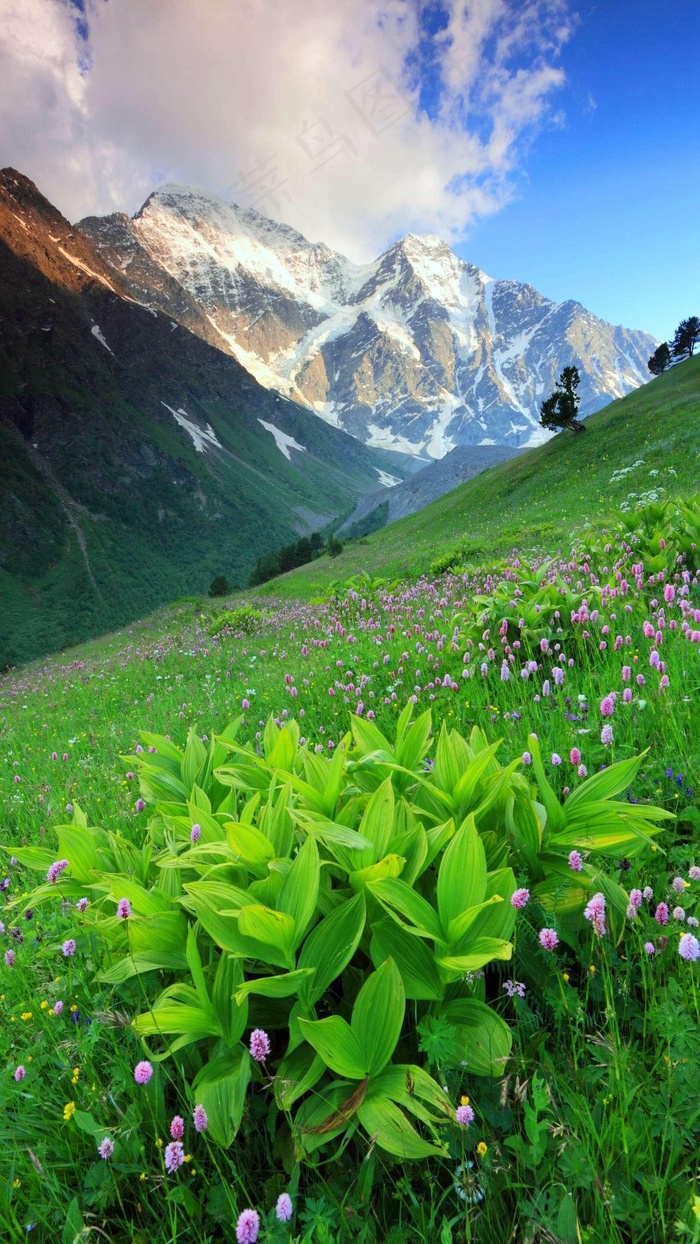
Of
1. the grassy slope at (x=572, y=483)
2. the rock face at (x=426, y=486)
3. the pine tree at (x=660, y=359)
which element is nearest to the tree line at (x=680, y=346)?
the pine tree at (x=660, y=359)

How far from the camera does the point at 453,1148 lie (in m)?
1.55

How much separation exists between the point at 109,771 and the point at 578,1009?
5.71 meters

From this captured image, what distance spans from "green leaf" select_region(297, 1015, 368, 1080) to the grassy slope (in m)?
15.1

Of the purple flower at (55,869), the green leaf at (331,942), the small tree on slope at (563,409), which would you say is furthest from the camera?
the small tree on slope at (563,409)

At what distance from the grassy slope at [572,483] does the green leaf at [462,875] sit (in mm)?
14620

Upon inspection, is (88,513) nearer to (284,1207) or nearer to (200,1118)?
(200,1118)

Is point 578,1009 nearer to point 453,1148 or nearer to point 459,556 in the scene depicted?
point 453,1148

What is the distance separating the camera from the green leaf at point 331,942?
5.76 ft

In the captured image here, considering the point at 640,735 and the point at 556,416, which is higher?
the point at 556,416

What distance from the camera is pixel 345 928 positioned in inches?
71.1

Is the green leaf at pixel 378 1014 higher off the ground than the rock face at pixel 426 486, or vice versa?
the rock face at pixel 426 486

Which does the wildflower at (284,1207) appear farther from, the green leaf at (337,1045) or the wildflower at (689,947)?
the wildflower at (689,947)

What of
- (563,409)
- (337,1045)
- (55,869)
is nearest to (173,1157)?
(337,1045)

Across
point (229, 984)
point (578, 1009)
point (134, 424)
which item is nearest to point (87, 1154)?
point (229, 984)
